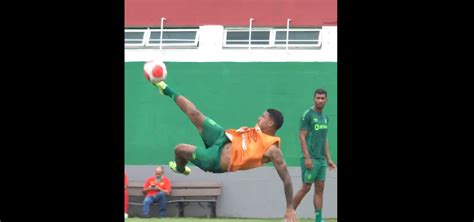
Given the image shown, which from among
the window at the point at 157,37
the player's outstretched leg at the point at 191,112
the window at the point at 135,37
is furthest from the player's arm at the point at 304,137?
the window at the point at 135,37

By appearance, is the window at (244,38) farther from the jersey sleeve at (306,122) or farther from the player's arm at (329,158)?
the player's arm at (329,158)

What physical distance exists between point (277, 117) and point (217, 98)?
2.64 feet

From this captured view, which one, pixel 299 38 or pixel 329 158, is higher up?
pixel 299 38

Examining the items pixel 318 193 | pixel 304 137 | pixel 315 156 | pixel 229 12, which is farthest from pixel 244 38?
pixel 318 193

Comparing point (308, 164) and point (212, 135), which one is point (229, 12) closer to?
point (212, 135)

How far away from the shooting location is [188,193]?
1155cm

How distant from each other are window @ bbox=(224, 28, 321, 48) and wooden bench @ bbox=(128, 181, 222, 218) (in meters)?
1.65

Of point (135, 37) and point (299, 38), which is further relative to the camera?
point (135, 37)

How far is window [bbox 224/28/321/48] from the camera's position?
11.4 metres

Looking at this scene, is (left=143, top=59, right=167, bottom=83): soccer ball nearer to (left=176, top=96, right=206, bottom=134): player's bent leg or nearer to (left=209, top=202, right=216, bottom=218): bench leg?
(left=176, top=96, right=206, bottom=134): player's bent leg

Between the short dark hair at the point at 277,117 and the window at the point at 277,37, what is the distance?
741mm

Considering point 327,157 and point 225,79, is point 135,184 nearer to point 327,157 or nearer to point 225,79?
point 225,79

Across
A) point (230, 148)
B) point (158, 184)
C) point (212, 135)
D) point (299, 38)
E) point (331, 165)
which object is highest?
point (299, 38)

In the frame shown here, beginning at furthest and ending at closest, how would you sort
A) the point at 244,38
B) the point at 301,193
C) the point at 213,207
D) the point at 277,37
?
1. the point at 213,207
2. the point at 244,38
3. the point at 277,37
4. the point at 301,193
